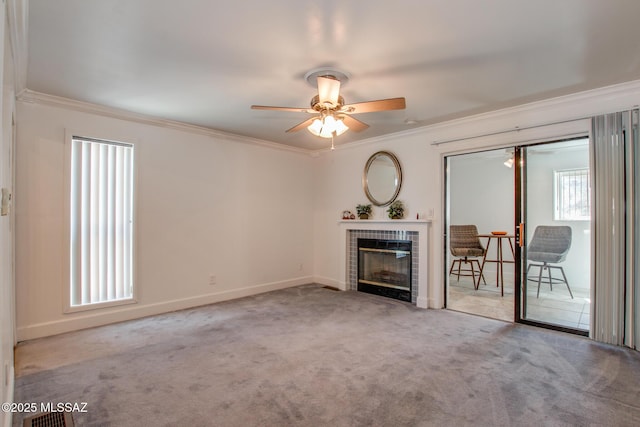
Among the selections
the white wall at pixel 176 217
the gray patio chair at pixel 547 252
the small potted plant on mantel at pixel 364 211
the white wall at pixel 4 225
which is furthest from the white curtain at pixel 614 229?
the white wall at pixel 4 225

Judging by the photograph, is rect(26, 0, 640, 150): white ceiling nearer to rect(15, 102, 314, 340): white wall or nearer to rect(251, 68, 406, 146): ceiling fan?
rect(251, 68, 406, 146): ceiling fan

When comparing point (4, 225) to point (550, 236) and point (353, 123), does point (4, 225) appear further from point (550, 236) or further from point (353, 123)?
point (550, 236)

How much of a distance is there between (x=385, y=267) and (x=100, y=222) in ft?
12.2

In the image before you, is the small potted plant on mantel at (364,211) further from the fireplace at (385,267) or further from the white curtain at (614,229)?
the white curtain at (614,229)

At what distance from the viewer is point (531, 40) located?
221cm

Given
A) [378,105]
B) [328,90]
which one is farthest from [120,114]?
[378,105]

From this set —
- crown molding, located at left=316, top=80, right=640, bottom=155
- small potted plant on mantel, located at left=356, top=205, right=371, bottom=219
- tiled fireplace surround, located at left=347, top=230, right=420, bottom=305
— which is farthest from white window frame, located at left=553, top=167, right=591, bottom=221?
small potted plant on mantel, located at left=356, top=205, right=371, bottom=219

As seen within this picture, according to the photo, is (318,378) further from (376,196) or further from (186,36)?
(376,196)

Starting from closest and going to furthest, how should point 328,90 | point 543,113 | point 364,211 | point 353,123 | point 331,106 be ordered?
point 328,90 < point 331,106 < point 353,123 < point 543,113 < point 364,211

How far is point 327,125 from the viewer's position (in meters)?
2.72

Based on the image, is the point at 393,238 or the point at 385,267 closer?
the point at 393,238

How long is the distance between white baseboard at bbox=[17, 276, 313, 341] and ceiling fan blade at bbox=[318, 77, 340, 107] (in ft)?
10.2

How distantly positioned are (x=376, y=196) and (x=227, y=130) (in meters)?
2.37

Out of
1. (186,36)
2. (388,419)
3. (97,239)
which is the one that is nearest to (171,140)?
(97,239)
